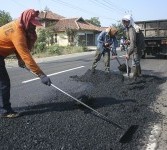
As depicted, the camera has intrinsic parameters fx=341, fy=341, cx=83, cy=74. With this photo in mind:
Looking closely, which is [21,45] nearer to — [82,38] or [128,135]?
[128,135]

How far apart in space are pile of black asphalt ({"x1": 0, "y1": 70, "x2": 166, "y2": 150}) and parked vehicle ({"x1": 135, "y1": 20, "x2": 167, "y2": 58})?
11352 millimetres

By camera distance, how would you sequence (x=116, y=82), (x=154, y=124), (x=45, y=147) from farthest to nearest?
(x=116, y=82) < (x=154, y=124) < (x=45, y=147)

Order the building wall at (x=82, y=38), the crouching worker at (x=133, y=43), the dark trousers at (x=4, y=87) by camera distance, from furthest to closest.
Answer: the building wall at (x=82, y=38)
the crouching worker at (x=133, y=43)
the dark trousers at (x=4, y=87)

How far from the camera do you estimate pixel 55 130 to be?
5.46 meters

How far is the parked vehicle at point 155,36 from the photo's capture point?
1950 centimetres

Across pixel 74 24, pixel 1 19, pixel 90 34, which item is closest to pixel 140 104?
pixel 1 19

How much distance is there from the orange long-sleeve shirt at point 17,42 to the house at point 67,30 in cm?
4057

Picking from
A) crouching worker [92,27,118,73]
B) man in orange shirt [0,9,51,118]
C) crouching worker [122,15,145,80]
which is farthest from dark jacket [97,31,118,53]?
man in orange shirt [0,9,51,118]

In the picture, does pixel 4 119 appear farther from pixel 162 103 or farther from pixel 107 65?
pixel 107 65

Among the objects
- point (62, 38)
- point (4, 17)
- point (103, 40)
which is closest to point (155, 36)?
point (103, 40)

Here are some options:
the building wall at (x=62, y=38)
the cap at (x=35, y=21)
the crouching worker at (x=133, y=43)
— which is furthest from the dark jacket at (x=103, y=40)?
the building wall at (x=62, y=38)

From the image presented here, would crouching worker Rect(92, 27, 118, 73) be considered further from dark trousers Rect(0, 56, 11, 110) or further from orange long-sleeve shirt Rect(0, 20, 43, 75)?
orange long-sleeve shirt Rect(0, 20, 43, 75)

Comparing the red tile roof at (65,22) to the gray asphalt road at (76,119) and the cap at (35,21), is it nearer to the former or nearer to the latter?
the gray asphalt road at (76,119)

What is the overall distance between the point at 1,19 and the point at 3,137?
35.3 metres
